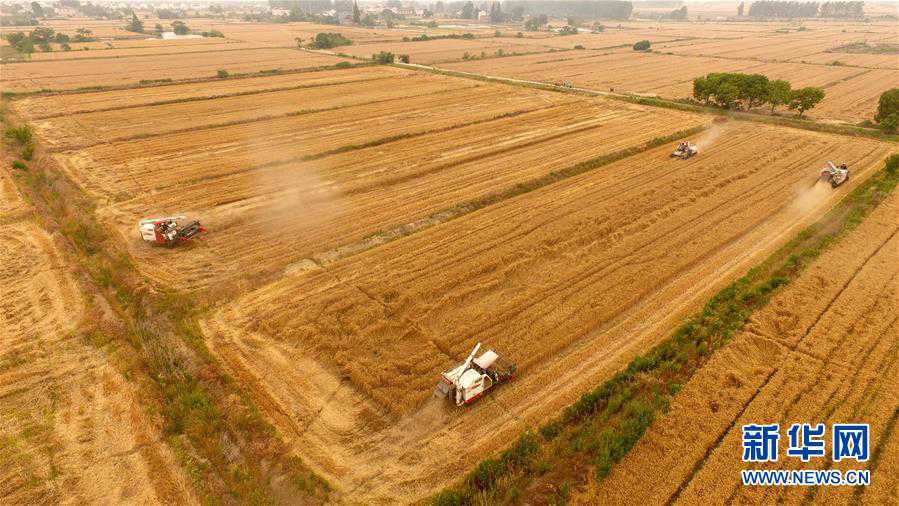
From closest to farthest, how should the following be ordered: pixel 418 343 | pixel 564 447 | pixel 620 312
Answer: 1. pixel 564 447
2. pixel 418 343
3. pixel 620 312

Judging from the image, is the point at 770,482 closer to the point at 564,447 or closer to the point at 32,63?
the point at 564,447

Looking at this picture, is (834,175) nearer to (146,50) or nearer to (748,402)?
(748,402)

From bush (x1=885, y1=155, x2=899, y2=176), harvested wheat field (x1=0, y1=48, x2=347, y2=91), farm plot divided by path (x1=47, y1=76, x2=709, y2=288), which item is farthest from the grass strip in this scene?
harvested wheat field (x1=0, y1=48, x2=347, y2=91)

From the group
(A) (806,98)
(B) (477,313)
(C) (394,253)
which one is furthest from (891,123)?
(C) (394,253)

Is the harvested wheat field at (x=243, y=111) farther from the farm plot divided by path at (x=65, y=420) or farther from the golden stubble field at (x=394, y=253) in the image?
the farm plot divided by path at (x=65, y=420)

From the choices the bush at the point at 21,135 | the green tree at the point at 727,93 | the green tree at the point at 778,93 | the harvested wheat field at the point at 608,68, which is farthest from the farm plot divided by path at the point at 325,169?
the harvested wheat field at the point at 608,68

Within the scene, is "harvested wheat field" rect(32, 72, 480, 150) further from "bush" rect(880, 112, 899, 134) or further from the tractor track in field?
"bush" rect(880, 112, 899, 134)

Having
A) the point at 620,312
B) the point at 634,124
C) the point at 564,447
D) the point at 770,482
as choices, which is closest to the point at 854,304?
the point at 620,312
